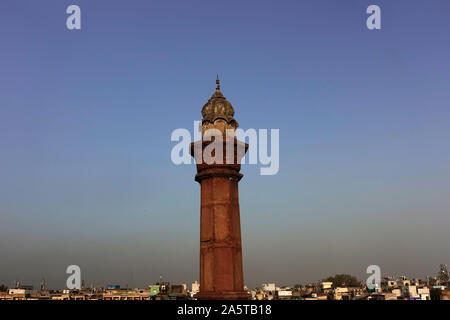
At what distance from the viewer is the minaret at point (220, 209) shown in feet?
30.6

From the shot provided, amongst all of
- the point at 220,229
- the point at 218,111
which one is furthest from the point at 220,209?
the point at 218,111

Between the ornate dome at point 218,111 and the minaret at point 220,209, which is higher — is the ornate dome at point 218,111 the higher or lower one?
the higher one

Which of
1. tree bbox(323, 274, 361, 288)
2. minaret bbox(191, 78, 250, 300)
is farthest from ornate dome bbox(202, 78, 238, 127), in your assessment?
tree bbox(323, 274, 361, 288)

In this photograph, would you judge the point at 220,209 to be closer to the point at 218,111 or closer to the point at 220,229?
the point at 220,229

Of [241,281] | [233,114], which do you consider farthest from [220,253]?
[233,114]

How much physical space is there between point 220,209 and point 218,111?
2697 mm

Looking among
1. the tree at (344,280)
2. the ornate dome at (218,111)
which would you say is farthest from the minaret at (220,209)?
the tree at (344,280)

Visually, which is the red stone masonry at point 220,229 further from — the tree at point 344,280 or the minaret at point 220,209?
the tree at point 344,280

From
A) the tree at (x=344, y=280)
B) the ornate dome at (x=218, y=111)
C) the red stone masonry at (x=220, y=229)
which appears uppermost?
the ornate dome at (x=218, y=111)

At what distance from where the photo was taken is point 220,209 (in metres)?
9.66

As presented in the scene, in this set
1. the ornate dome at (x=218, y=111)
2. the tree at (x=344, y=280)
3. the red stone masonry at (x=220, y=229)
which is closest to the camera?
the red stone masonry at (x=220, y=229)
